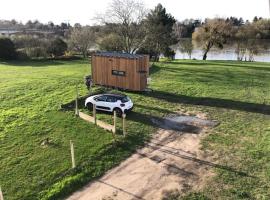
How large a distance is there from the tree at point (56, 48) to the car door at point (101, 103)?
38.4m

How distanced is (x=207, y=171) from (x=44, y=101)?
14.4 metres

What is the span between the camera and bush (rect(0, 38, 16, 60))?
52.1 metres

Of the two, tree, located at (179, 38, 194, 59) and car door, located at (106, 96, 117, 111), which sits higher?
tree, located at (179, 38, 194, 59)

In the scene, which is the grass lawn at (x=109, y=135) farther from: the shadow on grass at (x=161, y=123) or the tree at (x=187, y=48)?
the tree at (x=187, y=48)

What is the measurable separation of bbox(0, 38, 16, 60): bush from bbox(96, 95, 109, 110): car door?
3571cm

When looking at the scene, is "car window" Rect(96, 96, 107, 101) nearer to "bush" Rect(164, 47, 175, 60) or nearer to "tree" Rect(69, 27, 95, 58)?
"bush" Rect(164, 47, 175, 60)

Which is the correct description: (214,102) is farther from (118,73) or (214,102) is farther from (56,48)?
(56,48)

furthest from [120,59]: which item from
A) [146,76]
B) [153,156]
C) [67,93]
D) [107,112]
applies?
[153,156]

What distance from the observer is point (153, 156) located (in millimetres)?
16062

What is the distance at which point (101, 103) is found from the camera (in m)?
21.7

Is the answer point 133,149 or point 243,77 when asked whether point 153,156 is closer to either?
point 133,149

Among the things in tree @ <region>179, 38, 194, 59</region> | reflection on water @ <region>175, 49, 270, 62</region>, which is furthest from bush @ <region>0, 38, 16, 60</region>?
tree @ <region>179, 38, 194, 59</region>

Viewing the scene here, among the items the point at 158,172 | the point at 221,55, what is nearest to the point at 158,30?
the point at 221,55

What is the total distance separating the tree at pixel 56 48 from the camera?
5753 centimetres
